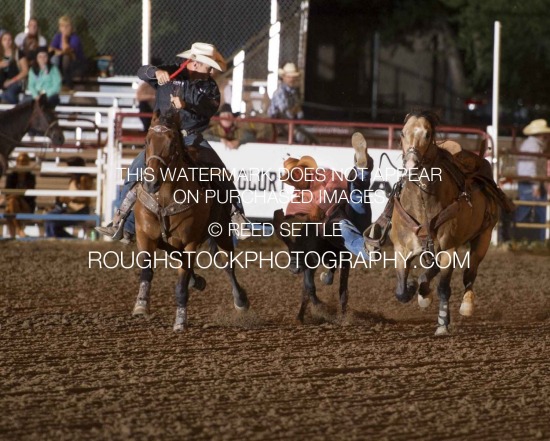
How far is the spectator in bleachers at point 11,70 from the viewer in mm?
18248

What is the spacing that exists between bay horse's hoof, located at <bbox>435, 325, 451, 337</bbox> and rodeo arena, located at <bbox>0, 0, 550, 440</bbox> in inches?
0.9

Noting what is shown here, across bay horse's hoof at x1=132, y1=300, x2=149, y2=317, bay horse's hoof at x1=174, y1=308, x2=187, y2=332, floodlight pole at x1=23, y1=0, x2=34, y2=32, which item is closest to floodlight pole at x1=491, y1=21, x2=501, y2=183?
floodlight pole at x1=23, y1=0, x2=34, y2=32

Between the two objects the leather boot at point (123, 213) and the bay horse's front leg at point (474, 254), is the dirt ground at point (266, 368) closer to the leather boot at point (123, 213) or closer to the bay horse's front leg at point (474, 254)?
the bay horse's front leg at point (474, 254)

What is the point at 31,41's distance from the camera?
1794 centimetres

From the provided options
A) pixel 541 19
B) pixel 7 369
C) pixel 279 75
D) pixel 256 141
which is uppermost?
pixel 541 19

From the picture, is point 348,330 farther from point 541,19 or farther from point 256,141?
point 541,19

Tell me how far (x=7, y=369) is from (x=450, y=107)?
59.9 feet

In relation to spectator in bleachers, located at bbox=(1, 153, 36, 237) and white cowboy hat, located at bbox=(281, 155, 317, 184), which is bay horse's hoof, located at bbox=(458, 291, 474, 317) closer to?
white cowboy hat, located at bbox=(281, 155, 317, 184)

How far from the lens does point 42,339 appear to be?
7.55 m

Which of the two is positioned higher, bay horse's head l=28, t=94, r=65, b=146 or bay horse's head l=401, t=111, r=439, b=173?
bay horse's head l=28, t=94, r=65, b=146

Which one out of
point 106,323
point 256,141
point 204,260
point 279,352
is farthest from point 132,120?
point 279,352

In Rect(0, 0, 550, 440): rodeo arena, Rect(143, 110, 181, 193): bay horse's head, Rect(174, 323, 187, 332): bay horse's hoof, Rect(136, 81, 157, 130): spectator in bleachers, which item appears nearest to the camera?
Rect(0, 0, 550, 440): rodeo arena

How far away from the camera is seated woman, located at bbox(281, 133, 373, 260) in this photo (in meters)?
9.02
